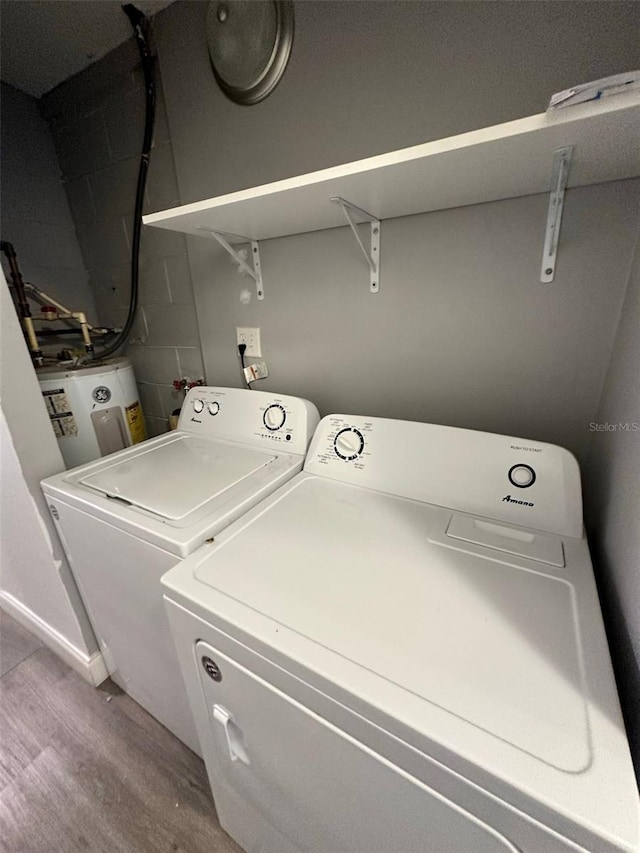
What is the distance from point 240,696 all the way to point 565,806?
0.51 meters

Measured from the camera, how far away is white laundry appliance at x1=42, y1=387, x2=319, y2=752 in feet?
2.90

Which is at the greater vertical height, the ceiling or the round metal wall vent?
the ceiling

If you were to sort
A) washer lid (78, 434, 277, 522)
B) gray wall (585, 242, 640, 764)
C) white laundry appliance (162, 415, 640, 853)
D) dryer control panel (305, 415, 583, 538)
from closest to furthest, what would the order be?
white laundry appliance (162, 415, 640, 853) < gray wall (585, 242, 640, 764) < dryer control panel (305, 415, 583, 538) < washer lid (78, 434, 277, 522)

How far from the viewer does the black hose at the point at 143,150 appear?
1.31 meters

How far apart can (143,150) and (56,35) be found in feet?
1.55

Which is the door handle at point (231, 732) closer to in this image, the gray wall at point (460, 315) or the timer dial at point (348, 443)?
the timer dial at point (348, 443)

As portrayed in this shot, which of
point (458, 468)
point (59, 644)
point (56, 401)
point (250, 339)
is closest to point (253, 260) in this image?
point (250, 339)

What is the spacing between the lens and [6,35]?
1.35 m

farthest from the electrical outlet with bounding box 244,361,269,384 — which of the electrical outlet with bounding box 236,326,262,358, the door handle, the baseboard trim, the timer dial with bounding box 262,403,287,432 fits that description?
the baseboard trim

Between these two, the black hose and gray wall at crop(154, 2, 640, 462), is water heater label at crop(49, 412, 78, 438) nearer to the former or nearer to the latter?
the black hose

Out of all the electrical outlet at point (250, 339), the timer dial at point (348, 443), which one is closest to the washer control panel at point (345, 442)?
the timer dial at point (348, 443)

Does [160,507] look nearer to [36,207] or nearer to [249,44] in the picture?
[249,44]

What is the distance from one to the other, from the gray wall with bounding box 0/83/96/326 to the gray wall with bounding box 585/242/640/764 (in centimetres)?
234

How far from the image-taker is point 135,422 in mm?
1686
